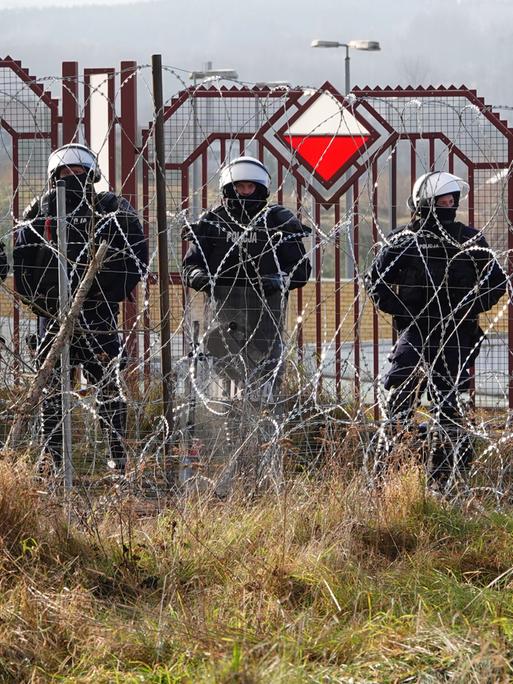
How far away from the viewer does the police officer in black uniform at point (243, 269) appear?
7.47 m

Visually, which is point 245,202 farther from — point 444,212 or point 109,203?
point 444,212

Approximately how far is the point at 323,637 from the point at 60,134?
20.1 ft

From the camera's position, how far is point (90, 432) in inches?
273

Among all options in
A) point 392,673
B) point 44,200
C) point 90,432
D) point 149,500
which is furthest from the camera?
point 44,200

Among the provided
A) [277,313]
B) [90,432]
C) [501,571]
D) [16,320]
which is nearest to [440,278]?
[277,313]

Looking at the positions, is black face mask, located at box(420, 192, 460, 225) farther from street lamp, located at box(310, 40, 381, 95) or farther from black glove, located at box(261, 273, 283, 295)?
street lamp, located at box(310, 40, 381, 95)

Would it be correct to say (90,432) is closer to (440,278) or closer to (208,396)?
(208,396)

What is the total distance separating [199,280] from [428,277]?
122 centimetres

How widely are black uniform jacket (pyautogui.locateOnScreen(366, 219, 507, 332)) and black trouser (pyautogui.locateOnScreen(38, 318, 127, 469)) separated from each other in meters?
1.48

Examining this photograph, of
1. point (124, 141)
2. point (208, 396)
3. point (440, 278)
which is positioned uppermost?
point (124, 141)

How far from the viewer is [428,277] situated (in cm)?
746

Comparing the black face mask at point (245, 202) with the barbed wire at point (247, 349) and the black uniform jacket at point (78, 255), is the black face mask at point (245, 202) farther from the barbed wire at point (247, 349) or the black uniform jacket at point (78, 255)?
the black uniform jacket at point (78, 255)

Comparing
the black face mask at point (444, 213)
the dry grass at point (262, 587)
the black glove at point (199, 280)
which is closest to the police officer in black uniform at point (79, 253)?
the black glove at point (199, 280)

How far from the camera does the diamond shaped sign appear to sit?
28.4 feet
